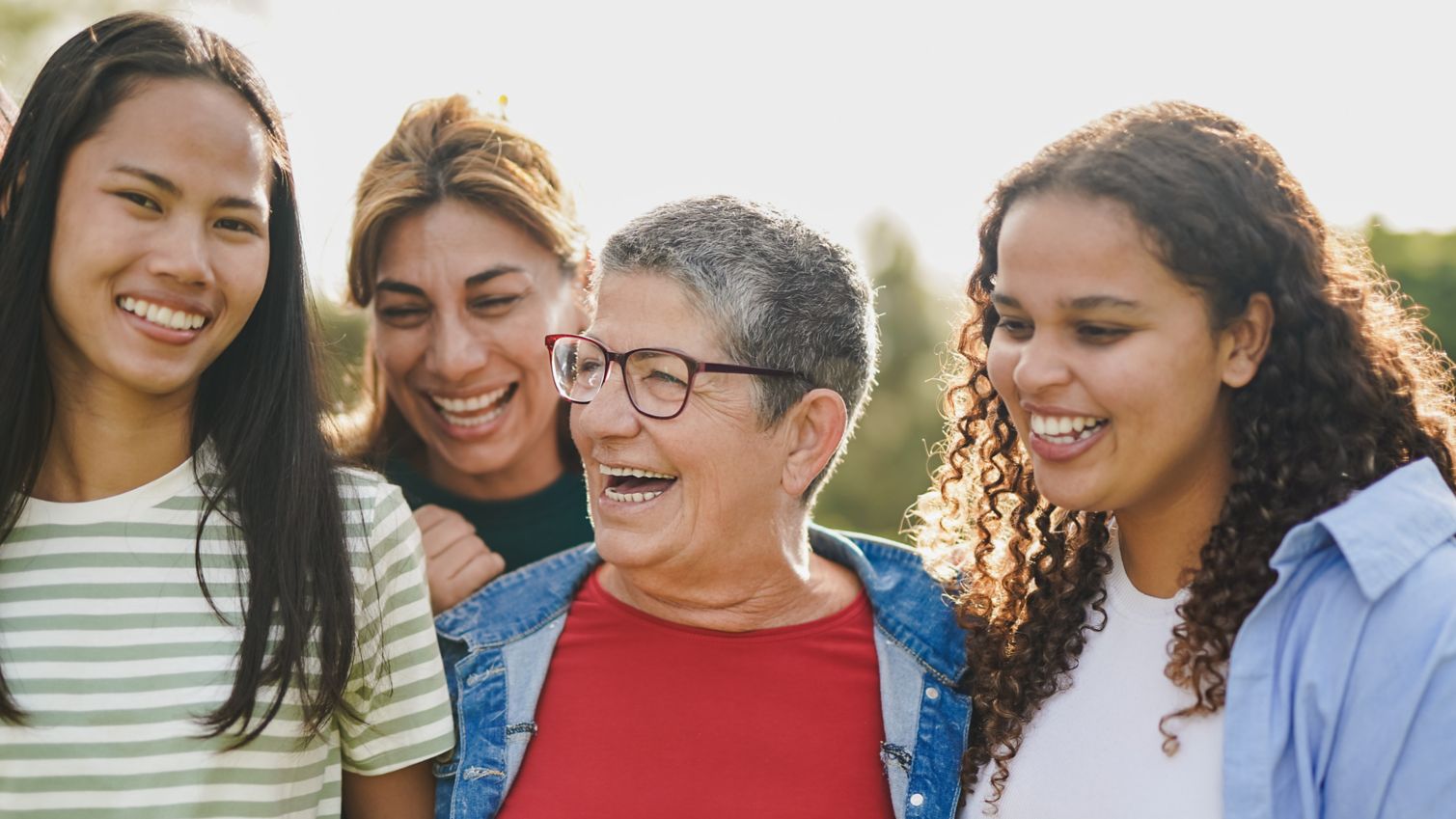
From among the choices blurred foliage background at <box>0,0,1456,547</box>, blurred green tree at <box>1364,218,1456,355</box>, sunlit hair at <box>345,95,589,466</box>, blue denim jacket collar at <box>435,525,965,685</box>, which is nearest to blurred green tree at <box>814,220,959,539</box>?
blurred foliage background at <box>0,0,1456,547</box>

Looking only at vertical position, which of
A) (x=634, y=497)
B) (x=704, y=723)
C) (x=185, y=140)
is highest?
(x=185, y=140)

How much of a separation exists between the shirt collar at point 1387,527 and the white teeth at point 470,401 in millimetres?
2143

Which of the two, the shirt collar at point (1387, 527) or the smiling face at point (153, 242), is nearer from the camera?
the shirt collar at point (1387, 527)

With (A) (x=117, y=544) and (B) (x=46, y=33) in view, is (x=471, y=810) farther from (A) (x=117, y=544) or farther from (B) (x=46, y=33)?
(B) (x=46, y=33)

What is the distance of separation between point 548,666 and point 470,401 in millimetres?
927

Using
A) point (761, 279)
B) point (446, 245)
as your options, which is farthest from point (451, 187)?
point (761, 279)

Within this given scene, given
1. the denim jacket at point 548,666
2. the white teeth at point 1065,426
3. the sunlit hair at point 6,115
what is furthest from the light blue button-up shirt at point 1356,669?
the sunlit hair at point 6,115

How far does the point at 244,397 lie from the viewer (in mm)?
2805

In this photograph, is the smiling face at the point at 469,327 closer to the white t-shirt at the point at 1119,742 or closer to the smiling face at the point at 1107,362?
the smiling face at the point at 1107,362

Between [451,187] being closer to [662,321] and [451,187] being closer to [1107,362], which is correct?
[662,321]

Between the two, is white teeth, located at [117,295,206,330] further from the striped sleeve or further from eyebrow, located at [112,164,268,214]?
the striped sleeve

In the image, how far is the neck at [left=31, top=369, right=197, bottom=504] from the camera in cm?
263

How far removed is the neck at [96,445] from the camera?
2.63 metres

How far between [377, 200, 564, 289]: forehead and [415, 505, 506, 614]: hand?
0.64m
